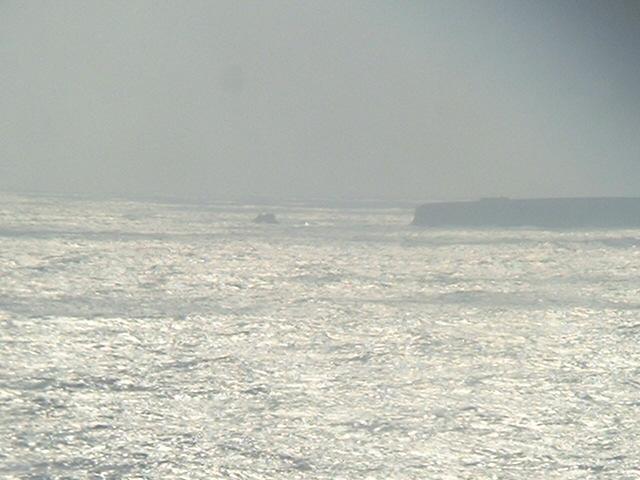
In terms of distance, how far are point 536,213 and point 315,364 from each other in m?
2.80

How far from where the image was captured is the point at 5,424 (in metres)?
1.29

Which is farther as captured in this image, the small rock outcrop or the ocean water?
the small rock outcrop

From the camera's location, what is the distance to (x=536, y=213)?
4336 millimetres

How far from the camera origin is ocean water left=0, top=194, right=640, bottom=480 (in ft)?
3.98

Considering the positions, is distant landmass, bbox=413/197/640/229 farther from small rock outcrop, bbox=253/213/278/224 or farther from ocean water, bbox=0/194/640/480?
ocean water, bbox=0/194/640/480

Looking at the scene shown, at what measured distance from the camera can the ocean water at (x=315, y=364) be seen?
3.98 feet

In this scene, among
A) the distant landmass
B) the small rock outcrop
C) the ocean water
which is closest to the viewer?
the ocean water

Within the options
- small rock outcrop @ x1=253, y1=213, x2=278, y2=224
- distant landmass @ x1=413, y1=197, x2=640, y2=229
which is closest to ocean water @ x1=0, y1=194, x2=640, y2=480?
distant landmass @ x1=413, y1=197, x2=640, y2=229

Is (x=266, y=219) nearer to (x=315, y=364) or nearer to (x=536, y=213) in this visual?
(x=536, y=213)

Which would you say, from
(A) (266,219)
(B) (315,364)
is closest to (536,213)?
(A) (266,219)

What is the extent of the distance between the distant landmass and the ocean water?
1.15 metres

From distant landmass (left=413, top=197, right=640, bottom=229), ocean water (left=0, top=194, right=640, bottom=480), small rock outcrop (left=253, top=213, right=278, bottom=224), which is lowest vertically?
ocean water (left=0, top=194, right=640, bottom=480)

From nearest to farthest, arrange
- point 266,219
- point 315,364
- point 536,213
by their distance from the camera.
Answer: point 315,364
point 536,213
point 266,219

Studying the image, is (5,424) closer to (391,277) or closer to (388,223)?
(391,277)
